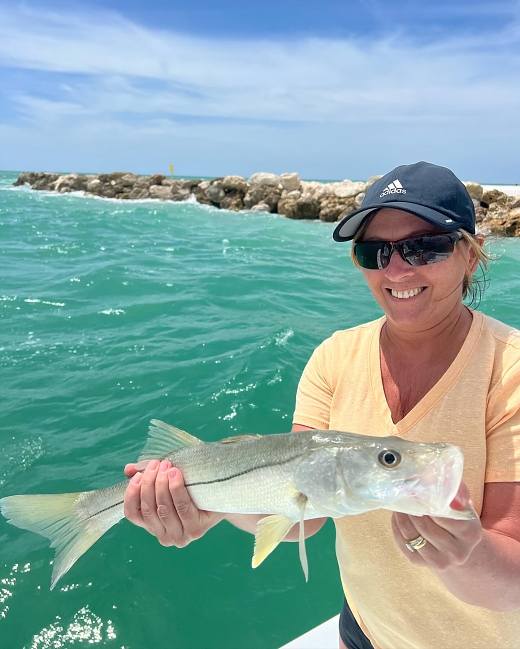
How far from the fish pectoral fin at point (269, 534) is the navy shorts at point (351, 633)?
3.14 ft

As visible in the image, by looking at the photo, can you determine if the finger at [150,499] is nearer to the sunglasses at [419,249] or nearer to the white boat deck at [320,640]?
the sunglasses at [419,249]

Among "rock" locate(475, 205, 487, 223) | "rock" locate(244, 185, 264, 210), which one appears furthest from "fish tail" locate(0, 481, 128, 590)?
"rock" locate(244, 185, 264, 210)

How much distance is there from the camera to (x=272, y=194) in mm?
38562

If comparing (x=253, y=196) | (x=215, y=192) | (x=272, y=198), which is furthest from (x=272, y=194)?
(x=215, y=192)

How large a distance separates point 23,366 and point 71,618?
199 inches

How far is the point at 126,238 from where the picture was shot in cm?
2306

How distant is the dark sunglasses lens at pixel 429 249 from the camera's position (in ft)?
6.66

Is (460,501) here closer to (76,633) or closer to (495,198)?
(76,633)

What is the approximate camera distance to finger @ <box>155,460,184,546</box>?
2.21 meters

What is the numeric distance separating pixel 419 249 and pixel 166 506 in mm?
1601

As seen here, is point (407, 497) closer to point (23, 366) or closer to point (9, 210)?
point (23, 366)

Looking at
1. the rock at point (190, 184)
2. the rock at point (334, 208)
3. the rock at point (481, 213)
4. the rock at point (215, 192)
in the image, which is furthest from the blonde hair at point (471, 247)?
the rock at point (190, 184)

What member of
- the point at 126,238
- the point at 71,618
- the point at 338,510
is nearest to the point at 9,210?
the point at 126,238

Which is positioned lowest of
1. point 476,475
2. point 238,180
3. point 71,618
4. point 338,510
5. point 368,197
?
point 71,618
